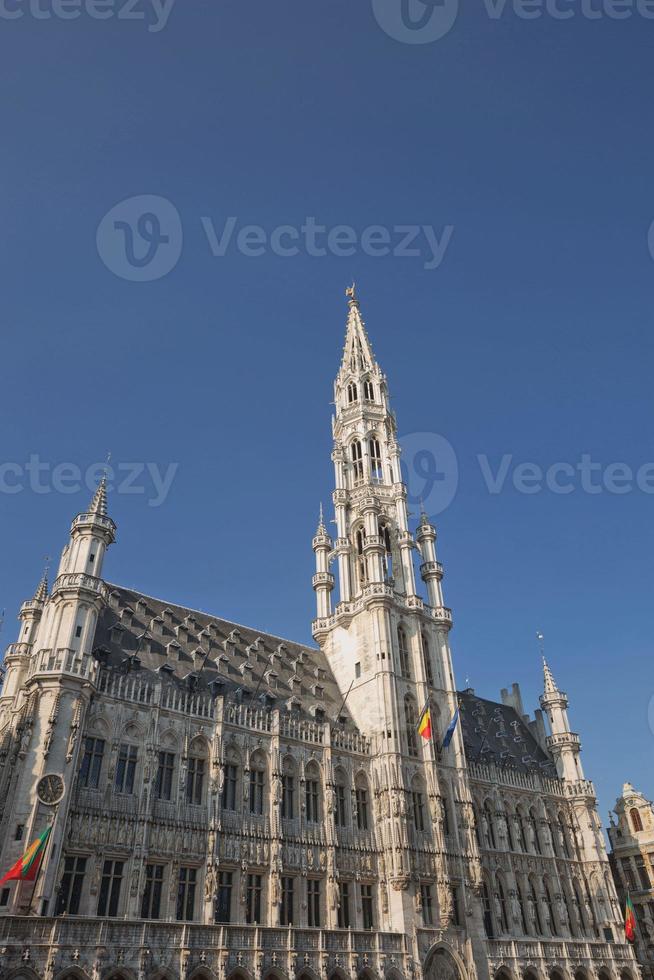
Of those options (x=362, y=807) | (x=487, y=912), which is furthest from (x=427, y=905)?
(x=487, y=912)

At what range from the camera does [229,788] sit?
4453cm

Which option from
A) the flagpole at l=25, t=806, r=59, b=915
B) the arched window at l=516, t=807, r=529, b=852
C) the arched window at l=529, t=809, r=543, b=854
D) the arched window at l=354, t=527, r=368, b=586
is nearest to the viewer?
the flagpole at l=25, t=806, r=59, b=915

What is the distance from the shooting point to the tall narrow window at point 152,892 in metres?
37.9

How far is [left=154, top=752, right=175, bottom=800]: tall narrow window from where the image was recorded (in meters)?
41.3

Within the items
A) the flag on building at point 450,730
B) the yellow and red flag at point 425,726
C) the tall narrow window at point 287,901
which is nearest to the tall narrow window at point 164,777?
the tall narrow window at point 287,901

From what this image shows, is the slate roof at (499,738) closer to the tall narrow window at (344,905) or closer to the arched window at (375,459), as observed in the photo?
the tall narrow window at (344,905)

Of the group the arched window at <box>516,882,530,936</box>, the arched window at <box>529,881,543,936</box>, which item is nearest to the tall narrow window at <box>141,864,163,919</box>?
the arched window at <box>516,882,530,936</box>

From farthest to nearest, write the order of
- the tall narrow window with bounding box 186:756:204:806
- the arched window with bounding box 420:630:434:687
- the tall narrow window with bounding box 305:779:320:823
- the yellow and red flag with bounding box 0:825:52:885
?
the arched window with bounding box 420:630:434:687, the tall narrow window with bounding box 305:779:320:823, the tall narrow window with bounding box 186:756:204:806, the yellow and red flag with bounding box 0:825:52:885

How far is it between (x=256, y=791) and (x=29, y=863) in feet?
50.8

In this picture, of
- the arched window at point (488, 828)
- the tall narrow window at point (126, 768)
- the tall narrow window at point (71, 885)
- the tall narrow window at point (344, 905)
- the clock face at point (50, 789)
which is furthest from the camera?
the arched window at point (488, 828)

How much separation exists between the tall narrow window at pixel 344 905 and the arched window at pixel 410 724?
1124 cm

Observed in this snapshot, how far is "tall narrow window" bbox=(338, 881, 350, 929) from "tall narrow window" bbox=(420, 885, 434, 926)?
5842 millimetres

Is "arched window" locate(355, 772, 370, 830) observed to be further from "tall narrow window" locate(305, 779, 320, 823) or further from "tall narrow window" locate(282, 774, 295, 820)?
"tall narrow window" locate(282, 774, 295, 820)

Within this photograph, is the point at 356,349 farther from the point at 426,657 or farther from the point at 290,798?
the point at 290,798
